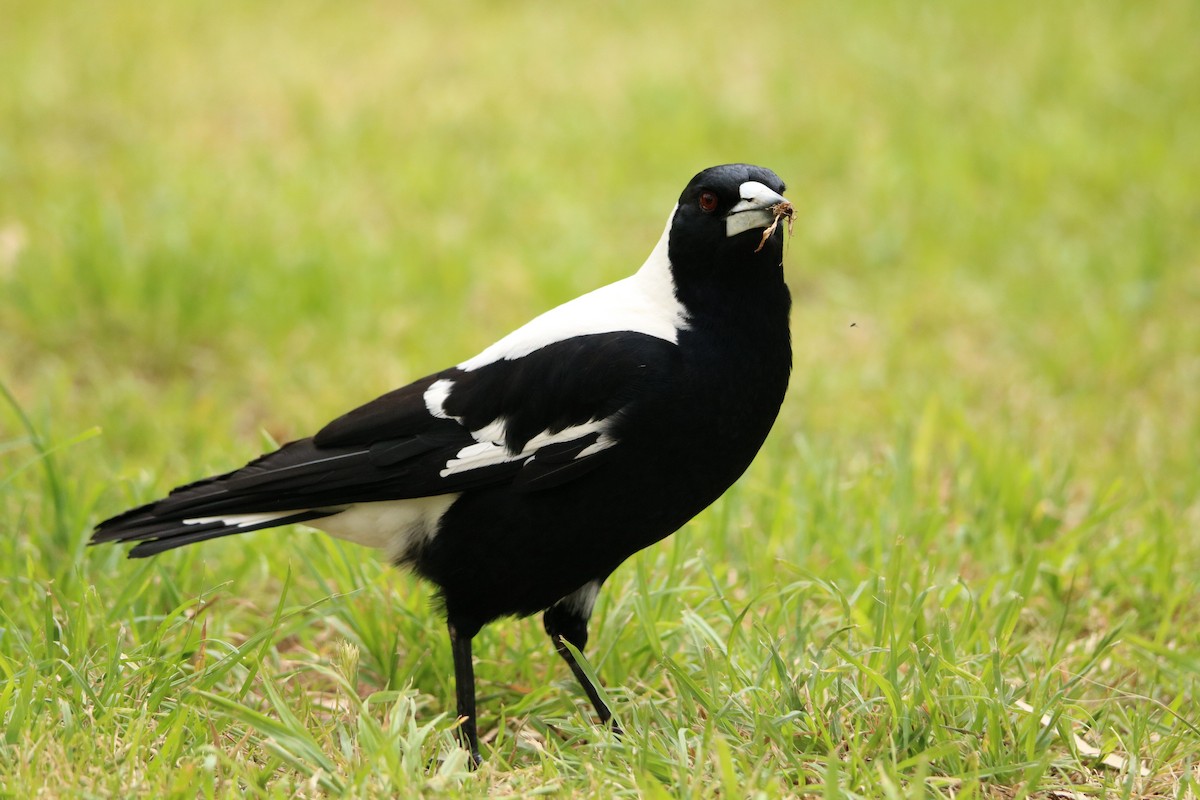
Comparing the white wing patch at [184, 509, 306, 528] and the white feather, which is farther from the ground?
the white wing patch at [184, 509, 306, 528]

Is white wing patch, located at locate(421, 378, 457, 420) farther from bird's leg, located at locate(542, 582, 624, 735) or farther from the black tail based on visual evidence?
bird's leg, located at locate(542, 582, 624, 735)

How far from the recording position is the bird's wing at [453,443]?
2355 millimetres

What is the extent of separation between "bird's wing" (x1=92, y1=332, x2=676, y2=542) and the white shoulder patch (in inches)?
1.1

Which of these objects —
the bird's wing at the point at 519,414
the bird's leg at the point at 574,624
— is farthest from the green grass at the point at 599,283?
the bird's wing at the point at 519,414

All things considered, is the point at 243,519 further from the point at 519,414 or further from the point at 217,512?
the point at 519,414

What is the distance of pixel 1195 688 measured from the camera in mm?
2580

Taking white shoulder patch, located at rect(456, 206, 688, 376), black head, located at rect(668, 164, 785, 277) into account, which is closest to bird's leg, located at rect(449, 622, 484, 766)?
white shoulder patch, located at rect(456, 206, 688, 376)

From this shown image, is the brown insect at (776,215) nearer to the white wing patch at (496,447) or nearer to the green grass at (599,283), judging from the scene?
the white wing patch at (496,447)

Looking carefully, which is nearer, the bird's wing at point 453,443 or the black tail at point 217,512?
the bird's wing at point 453,443

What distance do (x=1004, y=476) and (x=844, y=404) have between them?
3.10 feet

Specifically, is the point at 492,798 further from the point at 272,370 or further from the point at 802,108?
the point at 802,108

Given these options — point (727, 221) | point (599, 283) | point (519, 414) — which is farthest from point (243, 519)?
point (599, 283)

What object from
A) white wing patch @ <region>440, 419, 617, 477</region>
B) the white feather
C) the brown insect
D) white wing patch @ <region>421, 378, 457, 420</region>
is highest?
the brown insect

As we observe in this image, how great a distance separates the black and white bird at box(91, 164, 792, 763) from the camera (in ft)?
7.62
